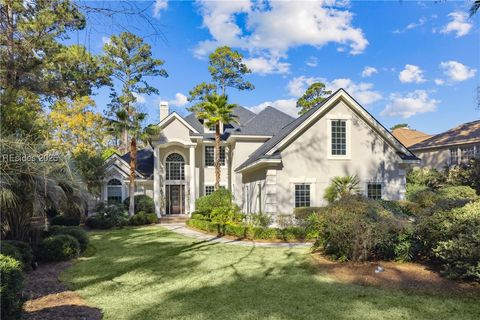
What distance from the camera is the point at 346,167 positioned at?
17.4 metres

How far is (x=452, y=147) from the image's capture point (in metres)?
25.8

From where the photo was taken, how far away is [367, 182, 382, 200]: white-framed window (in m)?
17.5

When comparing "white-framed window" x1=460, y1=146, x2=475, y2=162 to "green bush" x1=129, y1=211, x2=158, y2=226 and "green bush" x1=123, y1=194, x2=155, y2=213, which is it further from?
"green bush" x1=123, y1=194, x2=155, y2=213

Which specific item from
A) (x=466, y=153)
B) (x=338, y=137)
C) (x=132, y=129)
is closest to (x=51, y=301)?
(x=338, y=137)

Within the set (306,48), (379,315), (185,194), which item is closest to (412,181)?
(306,48)

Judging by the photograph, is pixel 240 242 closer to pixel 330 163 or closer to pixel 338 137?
pixel 330 163

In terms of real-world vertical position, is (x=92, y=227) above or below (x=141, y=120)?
below

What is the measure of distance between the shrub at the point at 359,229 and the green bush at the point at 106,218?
1542 cm

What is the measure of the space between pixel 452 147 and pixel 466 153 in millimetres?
1230

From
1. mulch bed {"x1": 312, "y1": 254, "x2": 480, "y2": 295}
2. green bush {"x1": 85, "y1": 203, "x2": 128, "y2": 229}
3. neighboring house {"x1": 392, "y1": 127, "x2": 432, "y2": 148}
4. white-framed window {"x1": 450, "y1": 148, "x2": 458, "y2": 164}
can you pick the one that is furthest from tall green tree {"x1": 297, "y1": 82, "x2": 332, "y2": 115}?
mulch bed {"x1": 312, "y1": 254, "x2": 480, "y2": 295}

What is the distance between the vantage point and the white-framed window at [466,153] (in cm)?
2422

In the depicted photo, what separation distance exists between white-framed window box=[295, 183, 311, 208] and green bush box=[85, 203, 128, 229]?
38.8 ft

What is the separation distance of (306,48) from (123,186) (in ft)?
57.7

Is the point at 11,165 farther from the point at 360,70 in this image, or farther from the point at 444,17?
the point at 360,70
